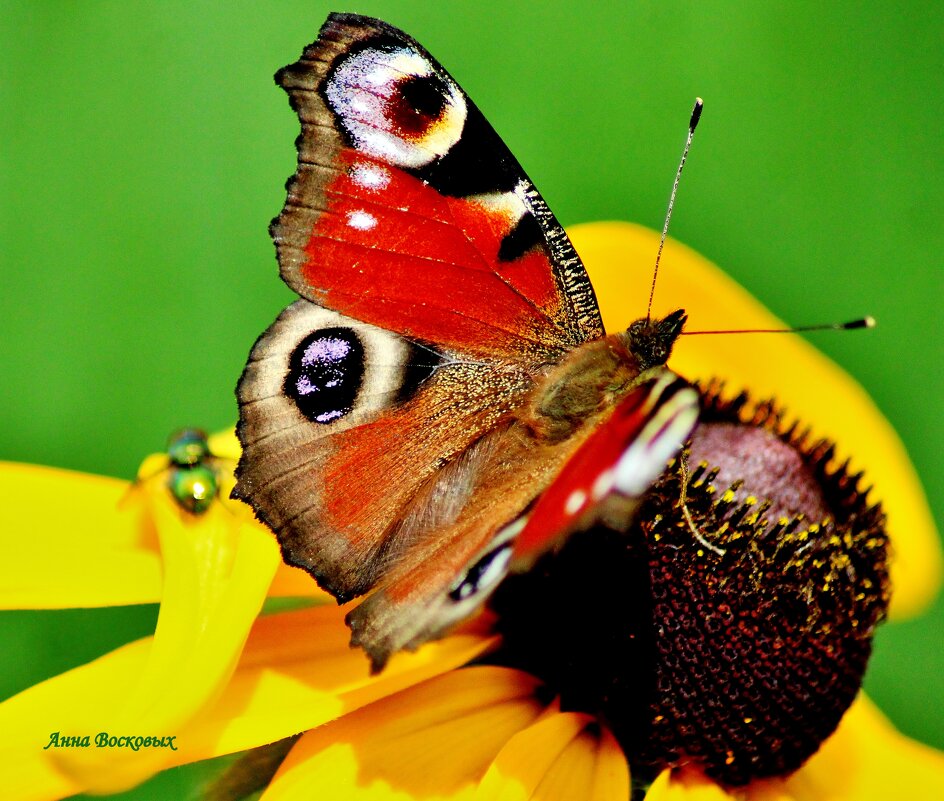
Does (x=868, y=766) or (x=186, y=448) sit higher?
(x=186, y=448)

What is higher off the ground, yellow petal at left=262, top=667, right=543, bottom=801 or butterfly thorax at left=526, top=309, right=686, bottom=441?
butterfly thorax at left=526, top=309, right=686, bottom=441

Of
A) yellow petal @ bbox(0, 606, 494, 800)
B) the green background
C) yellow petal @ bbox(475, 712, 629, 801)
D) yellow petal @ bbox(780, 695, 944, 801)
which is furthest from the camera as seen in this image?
the green background

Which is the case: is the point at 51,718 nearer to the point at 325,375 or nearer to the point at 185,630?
the point at 185,630

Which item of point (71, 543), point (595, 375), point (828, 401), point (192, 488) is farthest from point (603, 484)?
point (828, 401)

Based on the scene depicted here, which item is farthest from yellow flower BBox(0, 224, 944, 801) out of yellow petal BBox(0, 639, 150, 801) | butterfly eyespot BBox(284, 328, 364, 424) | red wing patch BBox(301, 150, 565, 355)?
red wing patch BBox(301, 150, 565, 355)

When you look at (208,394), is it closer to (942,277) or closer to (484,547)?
(484,547)

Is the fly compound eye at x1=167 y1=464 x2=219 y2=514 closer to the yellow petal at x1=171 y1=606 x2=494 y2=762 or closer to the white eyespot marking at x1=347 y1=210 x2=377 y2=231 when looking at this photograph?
the yellow petal at x1=171 y1=606 x2=494 y2=762

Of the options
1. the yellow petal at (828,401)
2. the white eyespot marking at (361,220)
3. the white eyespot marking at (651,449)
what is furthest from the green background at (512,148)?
the white eyespot marking at (651,449)
